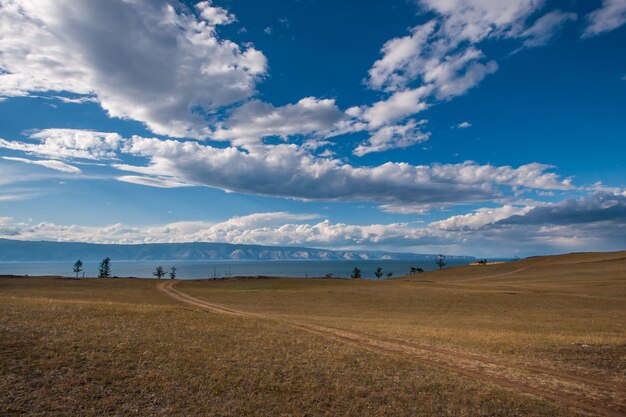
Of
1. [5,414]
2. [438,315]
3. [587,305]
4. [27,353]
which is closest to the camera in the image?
[5,414]

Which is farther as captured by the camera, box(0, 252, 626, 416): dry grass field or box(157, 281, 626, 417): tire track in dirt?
box(157, 281, 626, 417): tire track in dirt

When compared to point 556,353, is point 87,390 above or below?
above

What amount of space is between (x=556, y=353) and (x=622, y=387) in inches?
243

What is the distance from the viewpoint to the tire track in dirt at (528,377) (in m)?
14.7

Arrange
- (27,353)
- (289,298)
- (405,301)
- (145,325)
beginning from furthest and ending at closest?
(289,298)
(405,301)
(145,325)
(27,353)

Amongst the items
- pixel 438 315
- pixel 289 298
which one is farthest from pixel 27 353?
pixel 289 298

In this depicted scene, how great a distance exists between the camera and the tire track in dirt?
14657 millimetres

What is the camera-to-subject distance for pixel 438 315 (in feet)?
145

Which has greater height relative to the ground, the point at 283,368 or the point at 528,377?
the point at 283,368

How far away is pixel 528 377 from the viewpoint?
57.3 feet

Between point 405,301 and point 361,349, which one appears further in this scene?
point 405,301

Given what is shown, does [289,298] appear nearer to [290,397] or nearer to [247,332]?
[247,332]

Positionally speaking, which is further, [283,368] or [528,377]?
[528,377]

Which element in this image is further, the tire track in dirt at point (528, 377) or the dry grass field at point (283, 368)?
the tire track in dirt at point (528, 377)
